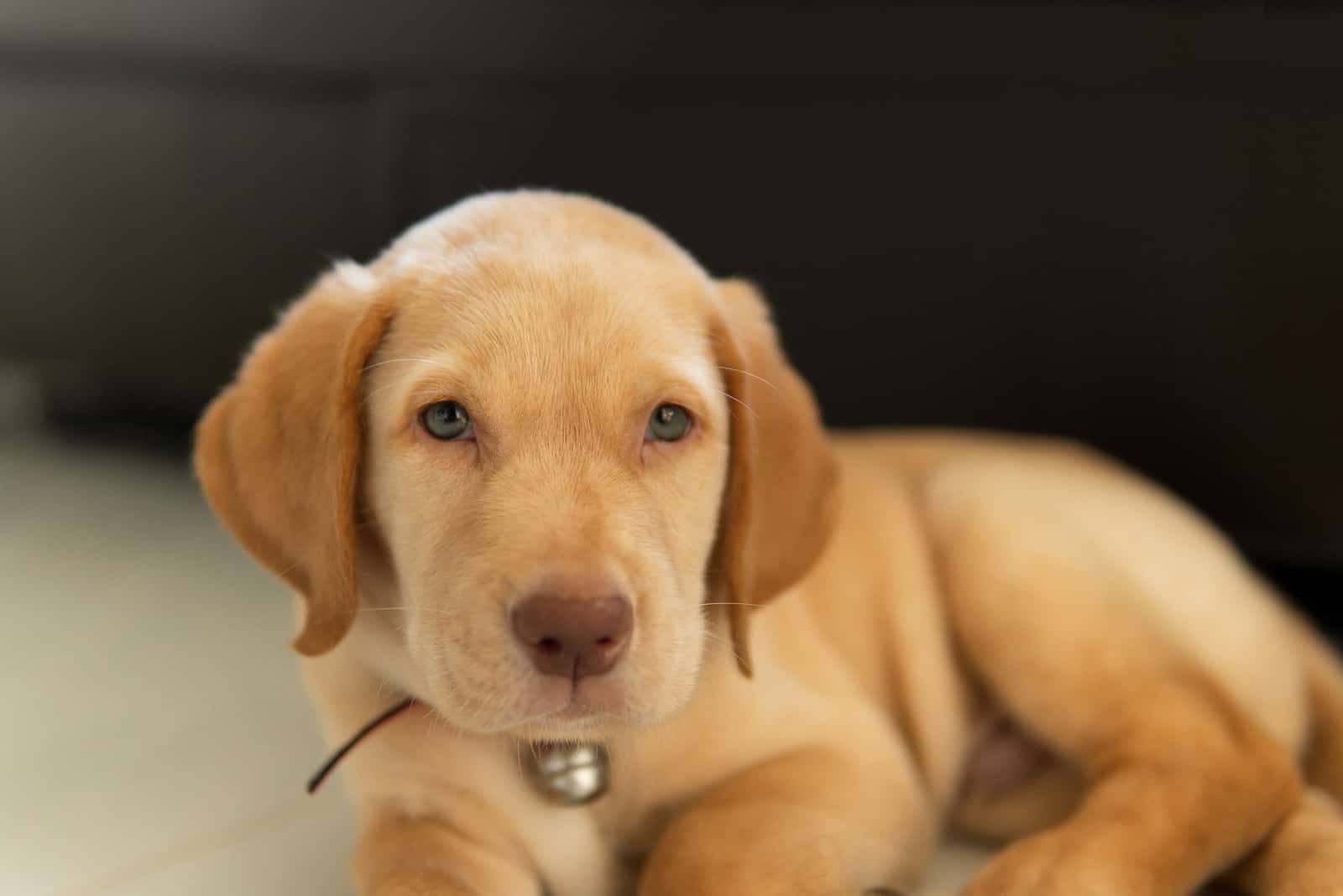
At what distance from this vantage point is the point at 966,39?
2834mm

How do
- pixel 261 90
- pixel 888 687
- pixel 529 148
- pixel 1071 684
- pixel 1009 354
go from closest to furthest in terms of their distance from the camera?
1. pixel 1071 684
2. pixel 888 687
3. pixel 1009 354
4. pixel 529 148
5. pixel 261 90

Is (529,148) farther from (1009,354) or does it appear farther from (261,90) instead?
(1009,354)

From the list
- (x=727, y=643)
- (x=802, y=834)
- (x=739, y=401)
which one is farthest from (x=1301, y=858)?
(x=739, y=401)

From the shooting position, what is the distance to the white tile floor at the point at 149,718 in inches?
82.3

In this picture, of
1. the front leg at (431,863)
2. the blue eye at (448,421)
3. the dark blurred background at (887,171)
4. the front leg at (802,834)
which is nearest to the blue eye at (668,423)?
the blue eye at (448,421)

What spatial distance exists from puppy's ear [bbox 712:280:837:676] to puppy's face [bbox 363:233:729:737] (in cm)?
3

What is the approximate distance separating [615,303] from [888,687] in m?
0.96

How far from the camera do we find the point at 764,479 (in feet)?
6.27

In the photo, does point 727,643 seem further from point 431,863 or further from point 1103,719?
point 1103,719

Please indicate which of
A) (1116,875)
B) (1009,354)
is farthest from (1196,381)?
(1116,875)

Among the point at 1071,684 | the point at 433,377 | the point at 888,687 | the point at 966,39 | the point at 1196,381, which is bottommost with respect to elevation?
the point at 888,687

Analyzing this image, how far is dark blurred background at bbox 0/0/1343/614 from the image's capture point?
9.05ft

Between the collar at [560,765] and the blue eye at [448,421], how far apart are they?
42 cm

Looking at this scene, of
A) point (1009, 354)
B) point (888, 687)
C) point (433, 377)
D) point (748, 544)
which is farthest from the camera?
point (1009, 354)
